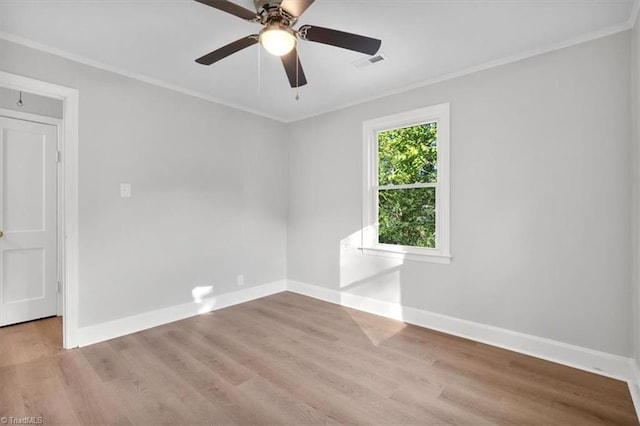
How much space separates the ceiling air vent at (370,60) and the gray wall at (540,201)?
0.76m

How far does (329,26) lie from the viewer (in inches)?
91.4

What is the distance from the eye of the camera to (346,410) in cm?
197

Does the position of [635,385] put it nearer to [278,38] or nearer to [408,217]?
[408,217]

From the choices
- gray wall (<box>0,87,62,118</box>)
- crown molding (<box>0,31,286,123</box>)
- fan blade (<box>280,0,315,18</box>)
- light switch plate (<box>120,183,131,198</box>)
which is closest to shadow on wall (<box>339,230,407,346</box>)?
crown molding (<box>0,31,286,123</box>)

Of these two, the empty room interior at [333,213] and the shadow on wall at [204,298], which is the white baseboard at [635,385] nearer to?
the empty room interior at [333,213]

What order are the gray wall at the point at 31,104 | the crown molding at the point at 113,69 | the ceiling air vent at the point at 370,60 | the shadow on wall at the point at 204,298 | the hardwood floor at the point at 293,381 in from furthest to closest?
the shadow on wall at the point at 204,298 < the gray wall at the point at 31,104 < the ceiling air vent at the point at 370,60 < the crown molding at the point at 113,69 < the hardwood floor at the point at 293,381

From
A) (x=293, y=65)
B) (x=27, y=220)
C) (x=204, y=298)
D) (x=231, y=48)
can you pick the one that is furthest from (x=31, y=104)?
(x=293, y=65)

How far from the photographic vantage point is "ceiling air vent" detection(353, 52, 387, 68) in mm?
2775

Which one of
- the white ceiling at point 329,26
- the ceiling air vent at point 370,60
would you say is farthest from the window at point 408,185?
the ceiling air vent at point 370,60

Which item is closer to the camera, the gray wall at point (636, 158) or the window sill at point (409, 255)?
the gray wall at point (636, 158)

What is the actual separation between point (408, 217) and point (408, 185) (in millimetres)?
360

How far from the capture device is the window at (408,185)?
10.6 ft

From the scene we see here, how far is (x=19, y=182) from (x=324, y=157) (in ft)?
11.4

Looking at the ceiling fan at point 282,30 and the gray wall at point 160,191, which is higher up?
the ceiling fan at point 282,30
